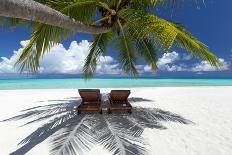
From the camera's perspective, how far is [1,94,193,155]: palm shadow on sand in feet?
14.3

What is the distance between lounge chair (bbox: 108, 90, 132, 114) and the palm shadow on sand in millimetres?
186

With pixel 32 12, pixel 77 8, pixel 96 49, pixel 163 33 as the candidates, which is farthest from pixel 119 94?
pixel 32 12

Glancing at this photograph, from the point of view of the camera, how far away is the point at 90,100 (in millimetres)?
7238

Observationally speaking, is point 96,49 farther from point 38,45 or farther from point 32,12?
A: point 32,12

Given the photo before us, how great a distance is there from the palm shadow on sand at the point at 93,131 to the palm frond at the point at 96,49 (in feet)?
8.91

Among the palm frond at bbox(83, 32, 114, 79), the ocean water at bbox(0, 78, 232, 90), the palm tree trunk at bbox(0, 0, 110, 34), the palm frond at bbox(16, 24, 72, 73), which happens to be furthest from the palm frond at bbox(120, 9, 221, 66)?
the ocean water at bbox(0, 78, 232, 90)

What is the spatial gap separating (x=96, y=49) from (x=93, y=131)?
417 cm

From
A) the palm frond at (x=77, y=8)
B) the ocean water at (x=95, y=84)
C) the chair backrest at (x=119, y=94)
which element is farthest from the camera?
the ocean water at (x=95, y=84)

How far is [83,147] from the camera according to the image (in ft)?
14.4

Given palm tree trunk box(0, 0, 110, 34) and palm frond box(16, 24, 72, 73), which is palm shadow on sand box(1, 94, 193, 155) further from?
palm tree trunk box(0, 0, 110, 34)

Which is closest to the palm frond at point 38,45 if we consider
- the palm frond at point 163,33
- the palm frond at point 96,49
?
the palm frond at point 163,33

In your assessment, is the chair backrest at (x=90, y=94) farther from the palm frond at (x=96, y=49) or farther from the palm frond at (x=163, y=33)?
the palm frond at (x=96, y=49)

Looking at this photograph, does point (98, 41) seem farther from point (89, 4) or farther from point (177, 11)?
point (177, 11)

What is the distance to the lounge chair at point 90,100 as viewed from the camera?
6859 millimetres
